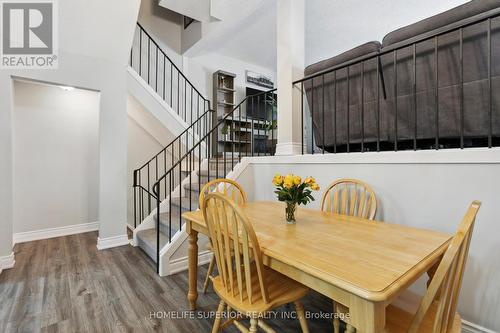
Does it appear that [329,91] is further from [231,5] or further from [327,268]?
[231,5]

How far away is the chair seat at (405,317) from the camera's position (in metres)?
0.98

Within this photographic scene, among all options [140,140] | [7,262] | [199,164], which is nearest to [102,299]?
[7,262]

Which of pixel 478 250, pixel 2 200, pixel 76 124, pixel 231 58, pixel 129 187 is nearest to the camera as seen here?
pixel 478 250

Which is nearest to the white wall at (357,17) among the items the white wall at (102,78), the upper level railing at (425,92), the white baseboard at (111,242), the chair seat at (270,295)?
the upper level railing at (425,92)

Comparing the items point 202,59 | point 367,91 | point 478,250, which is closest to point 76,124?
point 202,59

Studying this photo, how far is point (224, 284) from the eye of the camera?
1.27 m

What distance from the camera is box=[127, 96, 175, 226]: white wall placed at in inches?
160

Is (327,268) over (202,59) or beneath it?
beneath

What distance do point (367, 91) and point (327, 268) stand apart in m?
1.85

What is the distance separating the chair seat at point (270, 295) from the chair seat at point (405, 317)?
404 millimetres

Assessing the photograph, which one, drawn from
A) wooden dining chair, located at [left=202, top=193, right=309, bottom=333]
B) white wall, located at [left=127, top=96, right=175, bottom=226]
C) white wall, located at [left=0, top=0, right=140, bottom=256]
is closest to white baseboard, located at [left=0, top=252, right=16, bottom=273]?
white wall, located at [left=0, top=0, right=140, bottom=256]

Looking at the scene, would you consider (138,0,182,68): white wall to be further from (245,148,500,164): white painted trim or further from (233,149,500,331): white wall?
(233,149,500,331): white wall

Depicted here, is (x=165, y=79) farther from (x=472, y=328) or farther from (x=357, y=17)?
(x=472, y=328)

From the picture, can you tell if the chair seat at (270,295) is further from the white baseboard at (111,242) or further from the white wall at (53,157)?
the white wall at (53,157)
